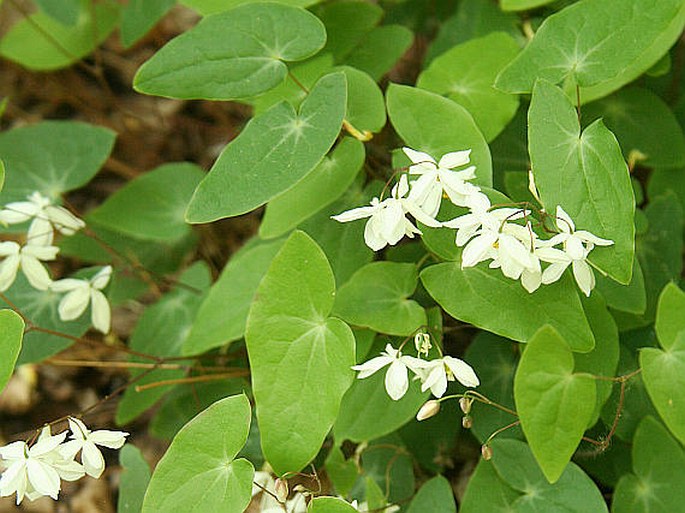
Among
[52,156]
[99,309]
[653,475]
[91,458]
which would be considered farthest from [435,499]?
[52,156]

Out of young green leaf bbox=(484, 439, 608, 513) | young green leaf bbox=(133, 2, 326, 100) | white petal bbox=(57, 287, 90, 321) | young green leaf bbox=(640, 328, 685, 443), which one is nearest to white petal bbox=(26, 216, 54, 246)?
white petal bbox=(57, 287, 90, 321)

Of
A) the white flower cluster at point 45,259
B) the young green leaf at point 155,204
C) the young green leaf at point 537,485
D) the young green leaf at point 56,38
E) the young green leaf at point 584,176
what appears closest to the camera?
the young green leaf at point 584,176

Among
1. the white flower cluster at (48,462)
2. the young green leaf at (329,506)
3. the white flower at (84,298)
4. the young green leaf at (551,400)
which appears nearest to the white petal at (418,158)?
the young green leaf at (551,400)

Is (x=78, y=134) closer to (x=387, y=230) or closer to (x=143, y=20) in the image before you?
(x=143, y=20)

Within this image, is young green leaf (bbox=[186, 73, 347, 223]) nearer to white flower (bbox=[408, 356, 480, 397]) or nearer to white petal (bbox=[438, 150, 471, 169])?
white petal (bbox=[438, 150, 471, 169])

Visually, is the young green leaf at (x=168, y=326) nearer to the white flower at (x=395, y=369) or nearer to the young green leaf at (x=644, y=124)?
the white flower at (x=395, y=369)
